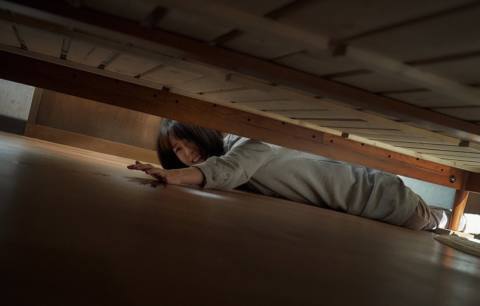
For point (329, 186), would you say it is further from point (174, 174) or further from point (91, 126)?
point (91, 126)

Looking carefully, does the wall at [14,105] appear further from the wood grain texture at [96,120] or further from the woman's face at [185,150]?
the woman's face at [185,150]

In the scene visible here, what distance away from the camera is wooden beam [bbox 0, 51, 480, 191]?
215 centimetres

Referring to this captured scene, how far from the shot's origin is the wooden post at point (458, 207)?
10.1ft

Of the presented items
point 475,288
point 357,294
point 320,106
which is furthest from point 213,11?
point 320,106

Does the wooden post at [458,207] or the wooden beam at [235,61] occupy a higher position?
the wooden beam at [235,61]

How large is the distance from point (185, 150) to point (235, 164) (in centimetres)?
39

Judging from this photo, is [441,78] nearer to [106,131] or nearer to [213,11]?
[213,11]

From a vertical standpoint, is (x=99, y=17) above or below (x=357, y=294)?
above

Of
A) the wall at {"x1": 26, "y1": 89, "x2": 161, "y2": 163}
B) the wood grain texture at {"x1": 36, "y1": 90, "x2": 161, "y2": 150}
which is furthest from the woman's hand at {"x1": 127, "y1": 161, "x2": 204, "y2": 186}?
the wood grain texture at {"x1": 36, "y1": 90, "x2": 161, "y2": 150}

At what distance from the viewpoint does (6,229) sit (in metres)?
0.53

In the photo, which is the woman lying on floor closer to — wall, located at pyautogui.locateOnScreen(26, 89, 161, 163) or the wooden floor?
the wooden floor

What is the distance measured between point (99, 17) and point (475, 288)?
3.54 ft

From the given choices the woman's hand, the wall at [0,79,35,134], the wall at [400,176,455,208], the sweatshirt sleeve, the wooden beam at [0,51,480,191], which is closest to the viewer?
the woman's hand

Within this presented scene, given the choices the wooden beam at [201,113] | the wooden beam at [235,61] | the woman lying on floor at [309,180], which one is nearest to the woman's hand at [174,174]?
the woman lying on floor at [309,180]
